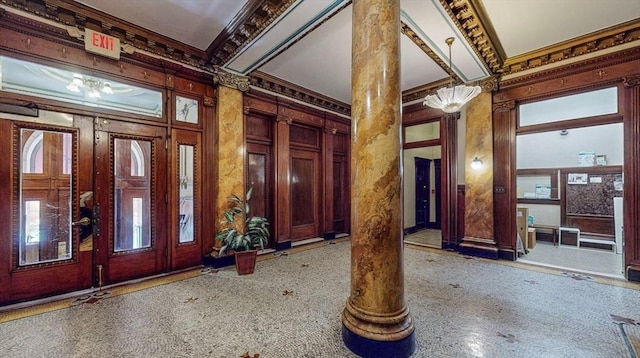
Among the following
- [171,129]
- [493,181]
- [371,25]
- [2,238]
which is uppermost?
[371,25]

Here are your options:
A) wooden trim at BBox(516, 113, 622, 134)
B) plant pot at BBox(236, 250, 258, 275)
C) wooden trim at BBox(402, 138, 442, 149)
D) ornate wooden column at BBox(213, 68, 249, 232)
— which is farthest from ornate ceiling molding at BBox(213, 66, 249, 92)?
wooden trim at BBox(516, 113, 622, 134)

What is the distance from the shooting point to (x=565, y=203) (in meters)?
6.16

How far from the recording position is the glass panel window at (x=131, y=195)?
335cm

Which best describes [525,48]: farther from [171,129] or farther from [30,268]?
[30,268]

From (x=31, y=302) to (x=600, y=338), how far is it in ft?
18.0

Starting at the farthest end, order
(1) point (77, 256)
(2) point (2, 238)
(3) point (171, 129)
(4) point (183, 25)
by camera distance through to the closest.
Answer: (3) point (171, 129) < (4) point (183, 25) < (1) point (77, 256) < (2) point (2, 238)

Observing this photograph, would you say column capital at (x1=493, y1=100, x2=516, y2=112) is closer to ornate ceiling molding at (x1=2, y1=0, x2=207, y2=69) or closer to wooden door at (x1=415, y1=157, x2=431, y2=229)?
wooden door at (x1=415, y1=157, x2=431, y2=229)

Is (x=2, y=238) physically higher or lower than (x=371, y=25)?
lower

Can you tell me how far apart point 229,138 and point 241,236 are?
1.58m

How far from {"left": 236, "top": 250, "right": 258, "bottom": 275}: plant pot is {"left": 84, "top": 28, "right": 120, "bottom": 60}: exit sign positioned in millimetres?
3028

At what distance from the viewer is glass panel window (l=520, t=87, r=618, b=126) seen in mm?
4027

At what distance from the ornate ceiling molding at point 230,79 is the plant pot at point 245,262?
8.75ft

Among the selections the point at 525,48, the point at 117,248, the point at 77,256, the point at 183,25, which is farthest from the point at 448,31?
the point at 77,256

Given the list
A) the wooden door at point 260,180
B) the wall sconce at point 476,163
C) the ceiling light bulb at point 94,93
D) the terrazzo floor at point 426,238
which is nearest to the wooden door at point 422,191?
the terrazzo floor at point 426,238
